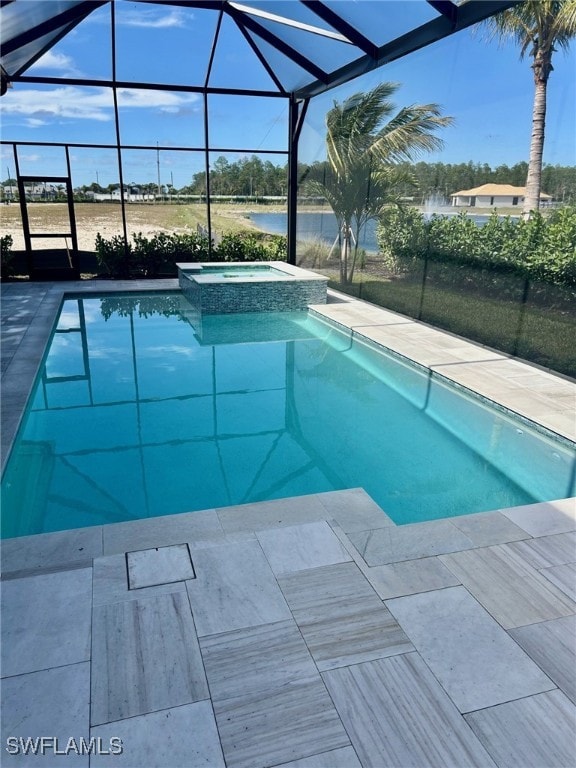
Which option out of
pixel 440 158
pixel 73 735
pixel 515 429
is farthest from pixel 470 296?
pixel 73 735

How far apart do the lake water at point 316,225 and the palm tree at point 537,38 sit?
838mm

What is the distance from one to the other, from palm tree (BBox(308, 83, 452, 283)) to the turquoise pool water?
2.93 m

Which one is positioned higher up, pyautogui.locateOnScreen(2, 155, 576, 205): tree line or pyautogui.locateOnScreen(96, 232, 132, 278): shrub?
pyautogui.locateOnScreen(2, 155, 576, 205): tree line

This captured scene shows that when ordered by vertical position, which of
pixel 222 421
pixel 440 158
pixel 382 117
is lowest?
pixel 222 421

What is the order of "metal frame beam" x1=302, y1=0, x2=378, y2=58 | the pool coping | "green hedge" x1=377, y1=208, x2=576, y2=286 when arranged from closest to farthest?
the pool coping → "green hedge" x1=377, y1=208, x2=576, y2=286 → "metal frame beam" x1=302, y1=0, x2=378, y2=58

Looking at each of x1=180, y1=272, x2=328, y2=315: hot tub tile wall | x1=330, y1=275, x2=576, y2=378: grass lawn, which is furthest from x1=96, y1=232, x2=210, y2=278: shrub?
x1=330, y1=275, x2=576, y2=378: grass lawn

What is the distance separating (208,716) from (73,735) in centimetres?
43

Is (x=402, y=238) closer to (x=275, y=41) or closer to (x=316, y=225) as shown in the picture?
(x=316, y=225)

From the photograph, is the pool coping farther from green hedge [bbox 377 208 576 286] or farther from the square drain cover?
the square drain cover

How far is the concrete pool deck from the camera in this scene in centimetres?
174

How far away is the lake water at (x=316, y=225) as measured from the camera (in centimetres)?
902

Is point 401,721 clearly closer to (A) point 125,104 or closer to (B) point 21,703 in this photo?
(B) point 21,703

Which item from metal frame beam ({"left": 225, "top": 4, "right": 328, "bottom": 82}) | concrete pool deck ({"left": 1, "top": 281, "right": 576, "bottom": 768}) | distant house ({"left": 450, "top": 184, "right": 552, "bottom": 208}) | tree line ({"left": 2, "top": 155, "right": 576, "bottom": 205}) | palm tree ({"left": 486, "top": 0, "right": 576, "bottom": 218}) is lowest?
concrete pool deck ({"left": 1, "top": 281, "right": 576, "bottom": 768})

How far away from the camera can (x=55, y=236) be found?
11.1 meters
